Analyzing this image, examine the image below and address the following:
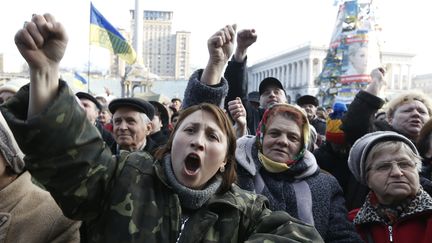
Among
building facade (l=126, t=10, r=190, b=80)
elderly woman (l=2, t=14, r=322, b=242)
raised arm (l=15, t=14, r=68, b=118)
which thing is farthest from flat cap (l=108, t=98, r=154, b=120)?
building facade (l=126, t=10, r=190, b=80)

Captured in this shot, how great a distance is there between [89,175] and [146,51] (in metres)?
96.7

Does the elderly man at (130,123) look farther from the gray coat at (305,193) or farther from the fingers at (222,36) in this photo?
the fingers at (222,36)

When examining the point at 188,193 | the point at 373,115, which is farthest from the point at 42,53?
the point at 373,115

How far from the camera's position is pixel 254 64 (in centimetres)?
9450

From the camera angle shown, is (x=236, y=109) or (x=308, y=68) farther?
(x=308, y=68)

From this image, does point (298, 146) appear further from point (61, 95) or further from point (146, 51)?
point (146, 51)

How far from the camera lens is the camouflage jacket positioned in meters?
1.34

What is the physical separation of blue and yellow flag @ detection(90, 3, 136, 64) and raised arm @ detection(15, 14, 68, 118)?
12647 mm

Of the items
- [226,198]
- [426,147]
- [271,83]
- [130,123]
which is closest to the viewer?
[226,198]

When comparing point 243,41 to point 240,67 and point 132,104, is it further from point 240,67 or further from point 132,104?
point 132,104

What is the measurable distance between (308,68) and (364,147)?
67208mm

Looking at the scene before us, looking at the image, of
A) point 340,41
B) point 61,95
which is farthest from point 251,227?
point 340,41

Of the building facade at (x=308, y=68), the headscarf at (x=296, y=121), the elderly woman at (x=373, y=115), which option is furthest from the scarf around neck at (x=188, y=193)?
the building facade at (x=308, y=68)

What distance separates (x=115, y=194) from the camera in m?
1.51
